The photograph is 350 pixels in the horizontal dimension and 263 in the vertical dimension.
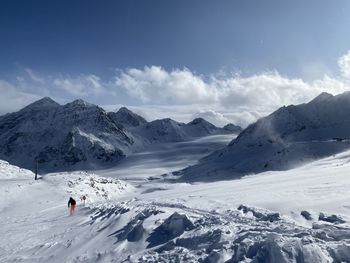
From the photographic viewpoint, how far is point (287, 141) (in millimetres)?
147250

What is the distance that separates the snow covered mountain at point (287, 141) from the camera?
120250 mm

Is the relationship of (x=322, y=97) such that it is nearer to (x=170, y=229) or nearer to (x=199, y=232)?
(x=170, y=229)

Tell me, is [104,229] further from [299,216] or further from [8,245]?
[299,216]

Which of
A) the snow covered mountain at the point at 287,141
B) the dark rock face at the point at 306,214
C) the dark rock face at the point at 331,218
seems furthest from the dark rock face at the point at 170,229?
the snow covered mountain at the point at 287,141

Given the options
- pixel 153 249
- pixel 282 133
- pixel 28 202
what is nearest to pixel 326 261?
pixel 153 249

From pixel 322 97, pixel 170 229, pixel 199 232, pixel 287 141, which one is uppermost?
pixel 322 97

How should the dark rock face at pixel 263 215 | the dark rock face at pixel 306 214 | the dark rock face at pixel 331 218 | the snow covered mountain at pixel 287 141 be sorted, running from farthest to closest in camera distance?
the snow covered mountain at pixel 287 141 → the dark rock face at pixel 263 215 → the dark rock face at pixel 306 214 → the dark rock face at pixel 331 218

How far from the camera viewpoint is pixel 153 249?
1588 centimetres

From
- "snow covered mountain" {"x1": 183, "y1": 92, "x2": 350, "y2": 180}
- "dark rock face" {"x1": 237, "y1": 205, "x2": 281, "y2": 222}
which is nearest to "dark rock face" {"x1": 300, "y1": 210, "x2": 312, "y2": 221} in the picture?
"dark rock face" {"x1": 237, "y1": 205, "x2": 281, "y2": 222}

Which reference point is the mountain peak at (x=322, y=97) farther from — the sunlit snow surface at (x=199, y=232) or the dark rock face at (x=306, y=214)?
the dark rock face at (x=306, y=214)

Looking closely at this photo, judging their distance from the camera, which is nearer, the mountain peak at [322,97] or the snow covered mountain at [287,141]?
the snow covered mountain at [287,141]

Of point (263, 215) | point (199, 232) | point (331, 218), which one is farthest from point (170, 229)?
point (331, 218)

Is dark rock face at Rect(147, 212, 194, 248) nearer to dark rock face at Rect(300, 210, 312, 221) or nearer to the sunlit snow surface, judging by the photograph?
the sunlit snow surface

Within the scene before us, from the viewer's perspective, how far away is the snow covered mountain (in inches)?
4734
